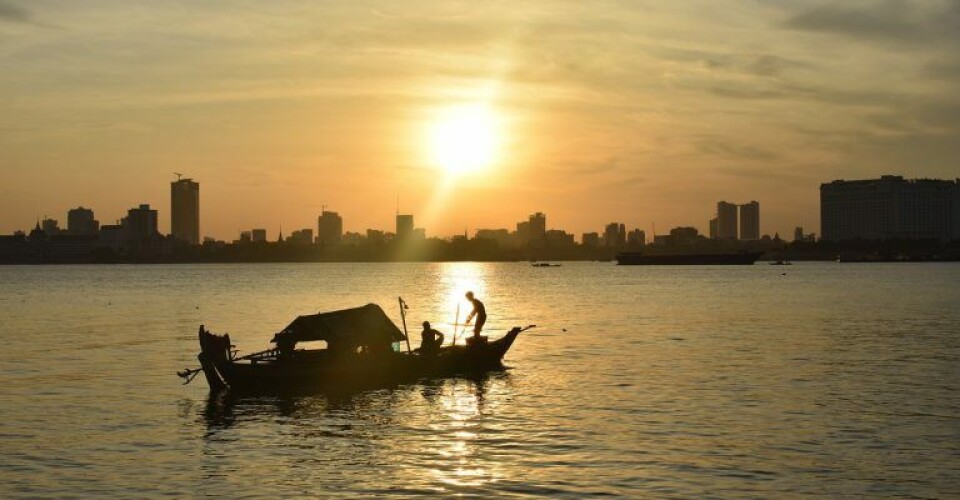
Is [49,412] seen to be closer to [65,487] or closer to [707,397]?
[65,487]

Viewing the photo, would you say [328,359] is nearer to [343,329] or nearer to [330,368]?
[330,368]

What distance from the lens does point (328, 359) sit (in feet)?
142

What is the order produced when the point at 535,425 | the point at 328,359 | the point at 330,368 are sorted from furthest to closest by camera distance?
1. the point at 328,359
2. the point at 330,368
3. the point at 535,425

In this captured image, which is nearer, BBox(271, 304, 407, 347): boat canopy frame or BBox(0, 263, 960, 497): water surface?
BBox(0, 263, 960, 497): water surface

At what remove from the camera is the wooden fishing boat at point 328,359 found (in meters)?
41.5

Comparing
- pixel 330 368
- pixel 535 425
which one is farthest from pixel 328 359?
pixel 535 425

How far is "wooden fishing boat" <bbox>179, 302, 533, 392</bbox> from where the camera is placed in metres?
41.5

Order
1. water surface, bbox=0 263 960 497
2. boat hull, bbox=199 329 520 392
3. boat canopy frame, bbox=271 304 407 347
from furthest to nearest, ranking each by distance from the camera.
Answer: boat canopy frame, bbox=271 304 407 347, boat hull, bbox=199 329 520 392, water surface, bbox=0 263 960 497

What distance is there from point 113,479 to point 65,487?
1.22 metres

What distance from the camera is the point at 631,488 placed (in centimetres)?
2478

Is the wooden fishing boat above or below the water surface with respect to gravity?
above

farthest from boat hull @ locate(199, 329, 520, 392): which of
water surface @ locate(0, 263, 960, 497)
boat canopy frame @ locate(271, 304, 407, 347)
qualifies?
water surface @ locate(0, 263, 960, 497)

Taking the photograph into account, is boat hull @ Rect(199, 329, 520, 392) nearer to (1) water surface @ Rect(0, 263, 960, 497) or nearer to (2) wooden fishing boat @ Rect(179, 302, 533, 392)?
(2) wooden fishing boat @ Rect(179, 302, 533, 392)

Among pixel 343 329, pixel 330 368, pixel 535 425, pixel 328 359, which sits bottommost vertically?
pixel 535 425
